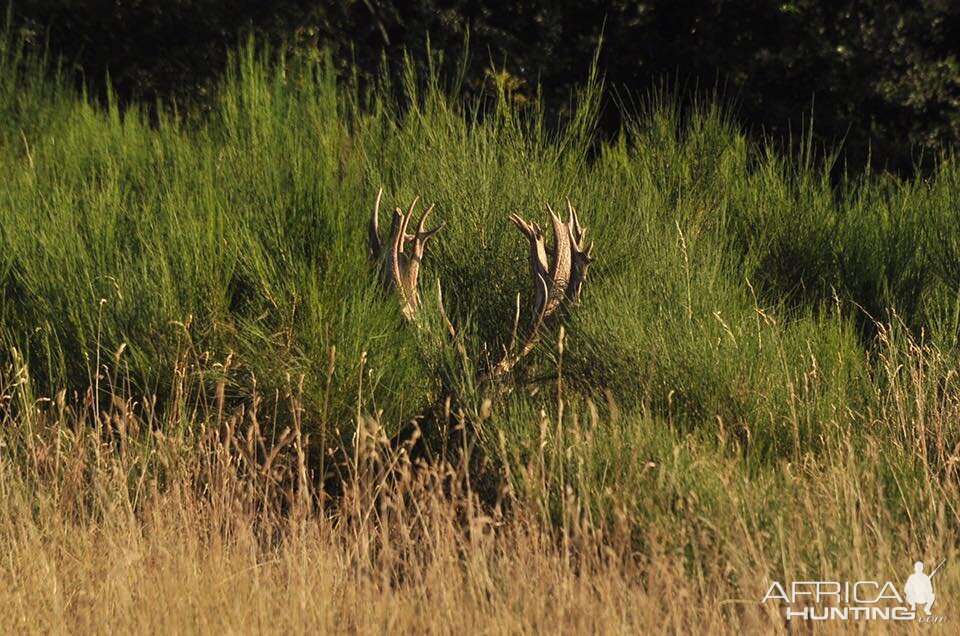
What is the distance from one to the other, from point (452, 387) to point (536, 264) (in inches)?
29.9

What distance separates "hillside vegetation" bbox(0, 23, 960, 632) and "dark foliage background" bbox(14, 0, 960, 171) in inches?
92.0

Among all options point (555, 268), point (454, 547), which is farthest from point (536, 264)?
point (454, 547)

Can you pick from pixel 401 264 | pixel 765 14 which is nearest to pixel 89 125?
pixel 401 264

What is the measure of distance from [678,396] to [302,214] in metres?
1.80

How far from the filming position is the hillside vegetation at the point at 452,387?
12.6ft

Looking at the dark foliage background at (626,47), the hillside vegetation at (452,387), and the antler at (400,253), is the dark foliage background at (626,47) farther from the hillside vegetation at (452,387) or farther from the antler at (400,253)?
the antler at (400,253)

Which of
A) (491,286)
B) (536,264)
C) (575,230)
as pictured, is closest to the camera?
(536,264)

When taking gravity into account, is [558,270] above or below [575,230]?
below

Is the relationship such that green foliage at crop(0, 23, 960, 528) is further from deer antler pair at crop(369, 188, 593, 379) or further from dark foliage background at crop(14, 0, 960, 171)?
dark foliage background at crop(14, 0, 960, 171)

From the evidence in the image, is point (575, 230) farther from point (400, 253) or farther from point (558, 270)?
point (400, 253)

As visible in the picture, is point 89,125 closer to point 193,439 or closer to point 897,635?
point 193,439

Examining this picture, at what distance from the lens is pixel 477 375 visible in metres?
5.27

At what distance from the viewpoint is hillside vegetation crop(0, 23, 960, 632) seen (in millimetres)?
3850

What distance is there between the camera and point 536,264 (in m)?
5.32
